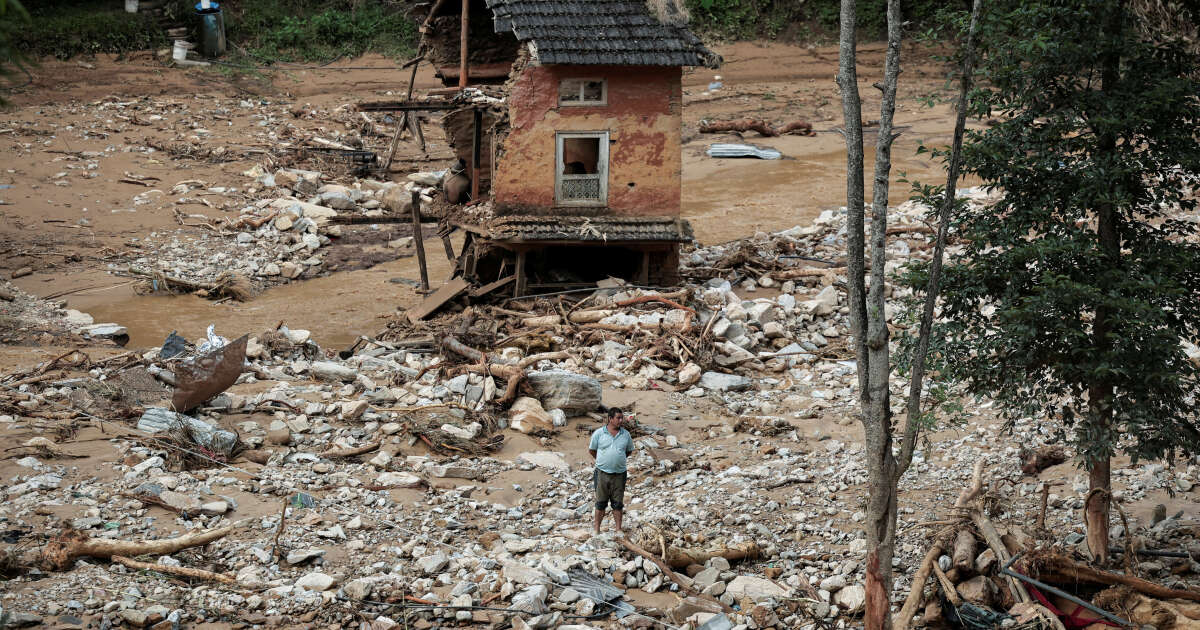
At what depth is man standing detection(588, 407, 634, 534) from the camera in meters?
8.42

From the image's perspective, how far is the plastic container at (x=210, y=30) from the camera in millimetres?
29719

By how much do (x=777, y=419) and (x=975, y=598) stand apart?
14.9 ft

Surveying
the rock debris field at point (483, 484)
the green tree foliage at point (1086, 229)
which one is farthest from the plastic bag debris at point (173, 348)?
the green tree foliage at point (1086, 229)

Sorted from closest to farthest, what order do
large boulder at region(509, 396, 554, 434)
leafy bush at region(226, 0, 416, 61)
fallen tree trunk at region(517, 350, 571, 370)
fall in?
large boulder at region(509, 396, 554, 434), fallen tree trunk at region(517, 350, 571, 370), leafy bush at region(226, 0, 416, 61)

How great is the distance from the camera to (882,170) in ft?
19.4

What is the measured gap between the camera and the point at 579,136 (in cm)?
1550

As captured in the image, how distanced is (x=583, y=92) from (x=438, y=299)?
3730 mm

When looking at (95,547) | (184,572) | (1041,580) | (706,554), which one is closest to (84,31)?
(95,547)

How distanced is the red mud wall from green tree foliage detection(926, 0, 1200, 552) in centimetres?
861

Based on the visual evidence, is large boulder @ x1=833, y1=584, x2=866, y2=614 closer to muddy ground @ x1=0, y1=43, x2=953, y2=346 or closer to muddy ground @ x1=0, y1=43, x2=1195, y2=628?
muddy ground @ x1=0, y1=43, x2=1195, y2=628

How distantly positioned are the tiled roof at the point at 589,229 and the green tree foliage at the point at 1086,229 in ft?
27.6

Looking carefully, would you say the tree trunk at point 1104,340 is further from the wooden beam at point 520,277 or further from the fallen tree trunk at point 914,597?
the wooden beam at point 520,277

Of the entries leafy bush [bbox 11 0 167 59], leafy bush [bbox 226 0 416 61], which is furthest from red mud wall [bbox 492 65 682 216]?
leafy bush [bbox 11 0 167 59]

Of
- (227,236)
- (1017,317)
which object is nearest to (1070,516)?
(1017,317)
